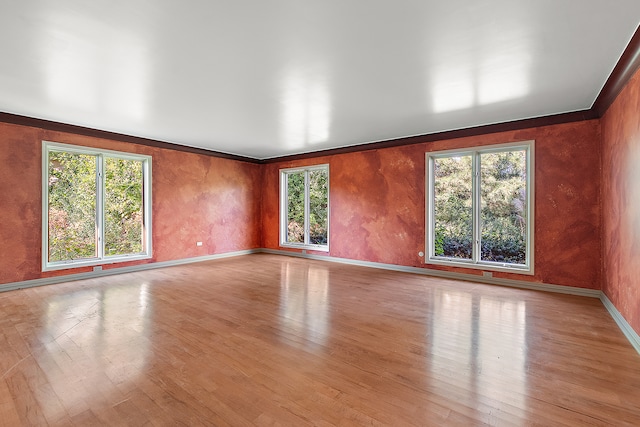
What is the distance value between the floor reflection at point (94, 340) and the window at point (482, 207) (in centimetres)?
489

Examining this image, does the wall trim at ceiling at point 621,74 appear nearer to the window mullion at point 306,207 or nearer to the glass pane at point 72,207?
the window mullion at point 306,207

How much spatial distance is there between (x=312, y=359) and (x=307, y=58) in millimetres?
2705

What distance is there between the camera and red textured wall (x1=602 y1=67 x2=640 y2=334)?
9.30ft

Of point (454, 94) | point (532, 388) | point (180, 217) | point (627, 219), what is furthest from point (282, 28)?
point (180, 217)

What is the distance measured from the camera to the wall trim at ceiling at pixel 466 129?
2.83 metres

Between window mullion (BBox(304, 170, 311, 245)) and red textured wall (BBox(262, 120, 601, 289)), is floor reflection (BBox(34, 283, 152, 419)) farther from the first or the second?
red textured wall (BBox(262, 120, 601, 289))

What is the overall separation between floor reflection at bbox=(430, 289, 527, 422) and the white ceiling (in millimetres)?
2651

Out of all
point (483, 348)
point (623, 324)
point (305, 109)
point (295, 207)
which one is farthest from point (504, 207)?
point (295, 207)

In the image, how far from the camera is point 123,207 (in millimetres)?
5887

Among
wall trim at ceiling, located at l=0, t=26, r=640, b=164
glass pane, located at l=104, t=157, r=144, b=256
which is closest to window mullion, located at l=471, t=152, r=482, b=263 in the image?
wall trim at ceiling, located at l=0, t=26, r=640, b=164

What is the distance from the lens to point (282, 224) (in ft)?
27.0

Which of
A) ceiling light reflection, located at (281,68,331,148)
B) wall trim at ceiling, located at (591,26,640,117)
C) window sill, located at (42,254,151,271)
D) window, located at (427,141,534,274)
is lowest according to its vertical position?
window sill, located at (42,254,151,271)

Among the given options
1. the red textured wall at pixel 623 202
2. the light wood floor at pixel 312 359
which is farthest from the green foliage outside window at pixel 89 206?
the red textured wall at pixel 623 202

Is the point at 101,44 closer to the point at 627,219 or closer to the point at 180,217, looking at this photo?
the point at 180,217
